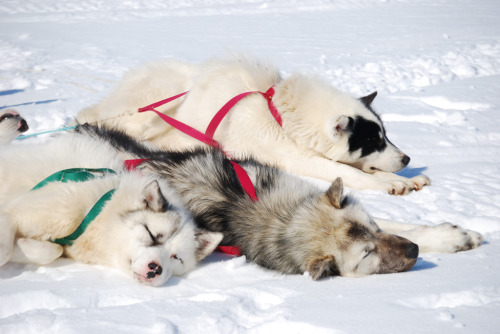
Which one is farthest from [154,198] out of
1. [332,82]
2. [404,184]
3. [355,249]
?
[332,82]

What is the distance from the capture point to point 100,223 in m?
2.51

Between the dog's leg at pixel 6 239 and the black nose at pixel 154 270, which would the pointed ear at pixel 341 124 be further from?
the dog's leg at pixel 6 239

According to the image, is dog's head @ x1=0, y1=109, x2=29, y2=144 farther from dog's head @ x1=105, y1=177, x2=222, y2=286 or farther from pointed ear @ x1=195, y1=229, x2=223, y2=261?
pointed ear @ x1=195, y1=229, x2=223, y2=261

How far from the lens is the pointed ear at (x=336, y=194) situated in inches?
106

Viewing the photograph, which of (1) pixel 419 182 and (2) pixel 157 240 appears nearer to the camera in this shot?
(2) pixel 157 240

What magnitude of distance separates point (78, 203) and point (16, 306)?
0.59 metres

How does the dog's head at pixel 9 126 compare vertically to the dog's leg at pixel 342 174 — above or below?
above

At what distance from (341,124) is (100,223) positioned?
89.2 inches

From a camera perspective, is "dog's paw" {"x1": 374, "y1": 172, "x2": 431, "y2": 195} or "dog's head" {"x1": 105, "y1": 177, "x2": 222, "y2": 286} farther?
"dog's paw" {"x1": 374, "y1": 172, "x2": 431, "y2": 195}

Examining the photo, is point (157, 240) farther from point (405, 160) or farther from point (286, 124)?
point (405, 160)

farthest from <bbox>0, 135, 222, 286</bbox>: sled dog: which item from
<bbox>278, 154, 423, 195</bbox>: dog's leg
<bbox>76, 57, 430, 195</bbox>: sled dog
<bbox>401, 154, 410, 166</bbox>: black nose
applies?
<bbox>401, 154, 410, 166</bbox>: black nose

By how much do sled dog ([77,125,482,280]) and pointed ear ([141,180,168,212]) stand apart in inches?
13.8

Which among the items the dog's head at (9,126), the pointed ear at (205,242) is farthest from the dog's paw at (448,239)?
the dog's head at (9,126)

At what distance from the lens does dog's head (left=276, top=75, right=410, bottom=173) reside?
4.15 m
